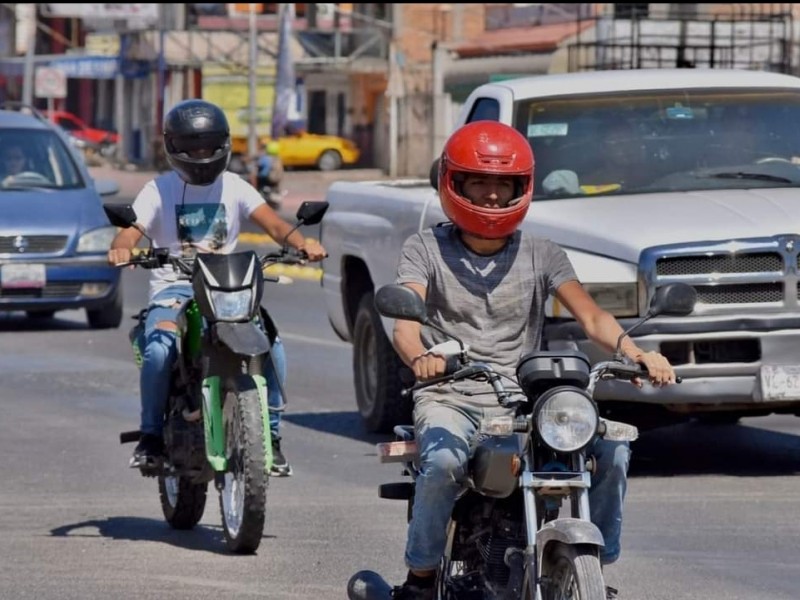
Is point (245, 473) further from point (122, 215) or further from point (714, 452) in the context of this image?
point (714, 452)

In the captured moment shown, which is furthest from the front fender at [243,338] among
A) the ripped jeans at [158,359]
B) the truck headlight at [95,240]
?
the truck headlight at [95,240]

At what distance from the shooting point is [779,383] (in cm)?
987

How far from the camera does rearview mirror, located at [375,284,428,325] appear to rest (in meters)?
5.46

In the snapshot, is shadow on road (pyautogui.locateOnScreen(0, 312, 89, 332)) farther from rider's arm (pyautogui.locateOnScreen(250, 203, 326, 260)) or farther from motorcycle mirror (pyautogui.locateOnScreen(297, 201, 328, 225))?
motorcycle mirror (pyautogui.locateOnScreen(297, 201, 328, 225))

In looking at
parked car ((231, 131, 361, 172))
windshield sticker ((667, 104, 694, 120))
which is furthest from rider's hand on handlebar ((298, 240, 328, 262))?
parked car ((231, 131, 361, 172))

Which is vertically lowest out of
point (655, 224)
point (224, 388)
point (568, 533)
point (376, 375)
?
point (376, 375)

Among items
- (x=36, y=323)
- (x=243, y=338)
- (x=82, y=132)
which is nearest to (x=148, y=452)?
(x=243, y=338)

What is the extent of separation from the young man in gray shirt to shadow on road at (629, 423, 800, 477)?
430 cm

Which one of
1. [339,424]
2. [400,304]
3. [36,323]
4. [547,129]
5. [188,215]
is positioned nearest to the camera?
[400,304]

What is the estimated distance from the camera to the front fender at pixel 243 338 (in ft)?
26.1

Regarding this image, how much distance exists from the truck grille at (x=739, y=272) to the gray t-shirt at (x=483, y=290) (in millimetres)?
3671

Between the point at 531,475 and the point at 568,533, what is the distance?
219 mm

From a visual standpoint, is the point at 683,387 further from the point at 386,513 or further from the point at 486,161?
the point at 486,161

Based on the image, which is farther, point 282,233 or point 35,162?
point 35,162
